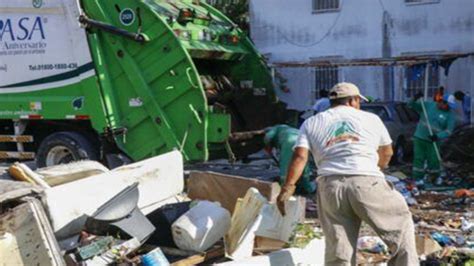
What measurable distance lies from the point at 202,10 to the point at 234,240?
5476 millimetres

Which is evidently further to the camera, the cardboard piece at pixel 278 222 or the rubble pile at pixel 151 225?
the cardboard piece at pixel 278 222

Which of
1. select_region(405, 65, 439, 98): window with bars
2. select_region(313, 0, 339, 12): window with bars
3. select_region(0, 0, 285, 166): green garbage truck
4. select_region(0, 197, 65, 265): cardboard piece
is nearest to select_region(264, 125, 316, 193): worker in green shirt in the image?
select_region(0, 0, 285, 166): green garbage truck

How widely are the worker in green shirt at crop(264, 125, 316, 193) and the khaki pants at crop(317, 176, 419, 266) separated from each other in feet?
11.7

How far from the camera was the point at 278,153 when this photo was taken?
27.7 feet

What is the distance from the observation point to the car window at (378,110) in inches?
499

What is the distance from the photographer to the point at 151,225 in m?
4.89

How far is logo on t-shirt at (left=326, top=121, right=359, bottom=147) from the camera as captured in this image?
14.1 ft

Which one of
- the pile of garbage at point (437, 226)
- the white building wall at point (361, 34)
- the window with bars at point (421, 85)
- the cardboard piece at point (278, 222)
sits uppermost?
the white building wall at point (361, 34)

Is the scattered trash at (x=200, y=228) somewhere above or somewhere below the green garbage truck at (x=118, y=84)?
below

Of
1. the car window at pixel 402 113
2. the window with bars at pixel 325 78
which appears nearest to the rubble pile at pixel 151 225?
the car window at pixel 402 113

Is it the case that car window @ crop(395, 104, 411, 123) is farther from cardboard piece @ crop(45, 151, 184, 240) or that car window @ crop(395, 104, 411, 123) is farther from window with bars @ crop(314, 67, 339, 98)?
cardboard piece @ crop(45, 151, 184, 240)

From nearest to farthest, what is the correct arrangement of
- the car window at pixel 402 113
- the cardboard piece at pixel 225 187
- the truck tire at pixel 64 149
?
1. the cardboard piece at pixel 225 187
2. the truck tire at pixel 64 149
3. the car window at pixel 402 113

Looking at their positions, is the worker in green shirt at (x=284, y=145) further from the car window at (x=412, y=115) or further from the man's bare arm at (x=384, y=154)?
the car window at (x=412, y=115)

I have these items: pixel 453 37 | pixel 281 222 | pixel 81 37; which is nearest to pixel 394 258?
pixel 281 222
